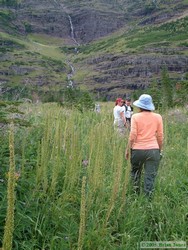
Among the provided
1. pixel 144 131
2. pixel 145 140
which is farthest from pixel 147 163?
pixel 144 131

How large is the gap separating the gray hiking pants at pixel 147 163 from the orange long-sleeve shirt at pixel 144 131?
0.33ft

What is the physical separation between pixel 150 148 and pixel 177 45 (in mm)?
189404

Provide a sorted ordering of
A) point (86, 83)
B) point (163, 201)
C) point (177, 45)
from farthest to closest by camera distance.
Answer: point (177, 45)
point (86, 83)
point (163, 201)

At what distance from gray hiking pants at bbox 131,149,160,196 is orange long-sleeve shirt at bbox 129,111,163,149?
4.0 inches

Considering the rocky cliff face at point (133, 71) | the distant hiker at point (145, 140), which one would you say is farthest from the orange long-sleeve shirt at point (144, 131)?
the rocky cliff face at point (133, 71)

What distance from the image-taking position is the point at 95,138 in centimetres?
501

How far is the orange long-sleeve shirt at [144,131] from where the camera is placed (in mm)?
6441

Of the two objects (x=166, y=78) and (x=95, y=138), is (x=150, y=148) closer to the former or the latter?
(x=95, y=138)

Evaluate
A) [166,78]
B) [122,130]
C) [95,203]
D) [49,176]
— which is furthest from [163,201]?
[166,78]

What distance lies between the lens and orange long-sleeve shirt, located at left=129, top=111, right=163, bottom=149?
254 inches

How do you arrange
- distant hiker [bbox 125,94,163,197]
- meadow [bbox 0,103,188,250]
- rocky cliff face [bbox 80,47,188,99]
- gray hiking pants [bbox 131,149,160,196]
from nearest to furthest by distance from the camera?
meadow [bbox 0,103,188,250] < gray hiking pants [bbox 131,149,160,196] < distant hiker [bbox 125,94,163,197] < rocky cliff face [bbox 80,47,188,99]

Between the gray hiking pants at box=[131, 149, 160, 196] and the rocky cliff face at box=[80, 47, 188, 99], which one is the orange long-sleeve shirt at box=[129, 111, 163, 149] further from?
the rocky cliff face at box=[80, 47, 188, 99]

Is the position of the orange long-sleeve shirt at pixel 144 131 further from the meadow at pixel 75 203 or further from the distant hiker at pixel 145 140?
the meadow at pixel 75 203

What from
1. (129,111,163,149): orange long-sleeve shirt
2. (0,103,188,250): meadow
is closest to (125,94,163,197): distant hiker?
(129,111,163,149): orange long-sleeve shirt
